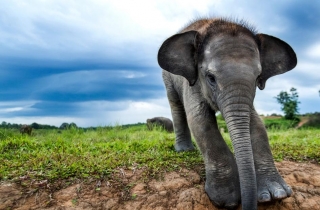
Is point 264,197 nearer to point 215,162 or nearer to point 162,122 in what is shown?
point 215,162

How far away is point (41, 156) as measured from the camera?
5.67 m

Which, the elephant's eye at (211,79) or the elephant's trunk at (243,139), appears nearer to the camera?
the elephant's trunk at (243,139)

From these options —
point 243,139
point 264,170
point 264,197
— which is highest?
point 243,139

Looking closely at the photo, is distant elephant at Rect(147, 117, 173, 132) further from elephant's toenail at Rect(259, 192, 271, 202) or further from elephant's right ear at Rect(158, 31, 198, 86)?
elephant's toenail at Rect(259, 192, 271, 202)

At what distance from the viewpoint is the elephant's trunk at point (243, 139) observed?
11.9ft

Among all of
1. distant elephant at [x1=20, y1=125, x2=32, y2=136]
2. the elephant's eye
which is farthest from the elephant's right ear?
distant elephant at [x1=20, y1=125, x2=32, y2=136]

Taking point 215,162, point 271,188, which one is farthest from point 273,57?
point 271,188

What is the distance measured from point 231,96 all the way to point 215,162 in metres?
0.97

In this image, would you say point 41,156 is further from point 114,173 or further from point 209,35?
point 209,35

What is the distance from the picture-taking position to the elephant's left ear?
483cm

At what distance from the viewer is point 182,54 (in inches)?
184

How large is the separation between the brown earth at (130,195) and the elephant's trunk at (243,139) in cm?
85

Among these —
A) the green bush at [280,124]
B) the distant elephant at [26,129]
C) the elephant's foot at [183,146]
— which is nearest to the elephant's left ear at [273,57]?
the elephant's foot at [183,146]

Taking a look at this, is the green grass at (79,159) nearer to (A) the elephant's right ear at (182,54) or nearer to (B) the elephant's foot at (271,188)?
(B) the elephant's foot at (271,188)
